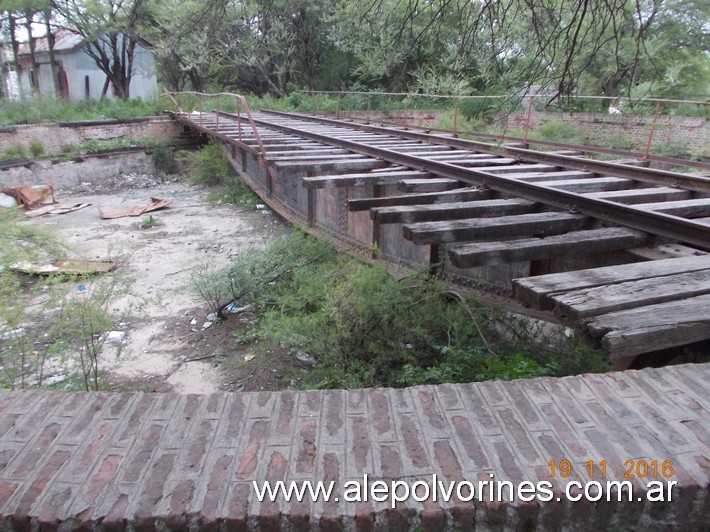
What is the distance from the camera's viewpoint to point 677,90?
58.9ft

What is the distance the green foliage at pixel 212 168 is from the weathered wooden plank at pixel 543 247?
39.5ft

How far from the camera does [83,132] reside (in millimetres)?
16734

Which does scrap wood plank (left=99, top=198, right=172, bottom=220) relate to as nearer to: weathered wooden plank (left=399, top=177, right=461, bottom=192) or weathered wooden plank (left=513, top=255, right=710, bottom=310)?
weathered wooden plank (left=399, top=177, right=461, bottom=192)

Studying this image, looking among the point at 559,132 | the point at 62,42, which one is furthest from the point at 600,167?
the point at 62,42

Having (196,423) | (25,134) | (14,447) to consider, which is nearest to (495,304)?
(196,423)

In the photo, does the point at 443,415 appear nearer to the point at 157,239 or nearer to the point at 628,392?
the point at 628,392

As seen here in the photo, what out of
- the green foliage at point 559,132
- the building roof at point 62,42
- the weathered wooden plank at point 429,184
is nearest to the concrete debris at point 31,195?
the weathered wooden plank at point 429,184

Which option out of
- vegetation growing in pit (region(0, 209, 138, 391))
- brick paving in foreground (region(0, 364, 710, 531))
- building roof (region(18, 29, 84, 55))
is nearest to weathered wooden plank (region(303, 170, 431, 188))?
vegetation growing in pit (region(0, 209, 138, 391))

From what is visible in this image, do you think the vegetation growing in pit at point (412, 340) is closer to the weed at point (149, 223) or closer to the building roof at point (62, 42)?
the weed at point (149, 223)

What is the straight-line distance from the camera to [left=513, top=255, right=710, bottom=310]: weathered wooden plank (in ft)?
8.24

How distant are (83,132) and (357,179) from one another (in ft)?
46.8

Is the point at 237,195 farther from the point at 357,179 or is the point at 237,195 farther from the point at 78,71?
the point at 78,71

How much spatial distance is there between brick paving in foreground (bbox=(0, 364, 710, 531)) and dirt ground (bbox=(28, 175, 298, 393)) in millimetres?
2944

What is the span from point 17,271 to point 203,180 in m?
8.00
